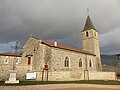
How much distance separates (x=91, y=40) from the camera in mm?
44188

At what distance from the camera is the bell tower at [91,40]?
43237 millimetres

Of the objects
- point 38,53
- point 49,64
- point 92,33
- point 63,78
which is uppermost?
point 92,33

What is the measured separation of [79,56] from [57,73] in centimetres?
1210

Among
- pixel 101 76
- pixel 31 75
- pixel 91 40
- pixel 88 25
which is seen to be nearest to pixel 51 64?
pixel 31 75

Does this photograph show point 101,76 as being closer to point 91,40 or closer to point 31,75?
point 31,75

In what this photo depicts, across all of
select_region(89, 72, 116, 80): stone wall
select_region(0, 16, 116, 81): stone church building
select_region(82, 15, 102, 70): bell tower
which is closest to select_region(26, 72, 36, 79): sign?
select_region(0, 16, 116, 81): stone church building

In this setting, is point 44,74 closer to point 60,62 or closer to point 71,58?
point 60,62

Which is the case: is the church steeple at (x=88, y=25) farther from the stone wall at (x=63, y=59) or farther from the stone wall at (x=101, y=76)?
the stone wall at (x=101, y=76)

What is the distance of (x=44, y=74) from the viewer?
2353cm

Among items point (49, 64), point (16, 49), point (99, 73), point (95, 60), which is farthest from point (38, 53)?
point (95, 60)

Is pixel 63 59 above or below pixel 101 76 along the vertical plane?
above

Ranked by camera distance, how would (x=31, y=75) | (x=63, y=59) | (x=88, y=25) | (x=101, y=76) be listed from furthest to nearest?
1. (x=88, y=25)
2. (x=63, y=59)
3. (x=101, y=76)
4. (x=31, y=75)

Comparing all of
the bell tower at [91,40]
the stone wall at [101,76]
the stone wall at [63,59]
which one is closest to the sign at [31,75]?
the stone wall at [63,59]

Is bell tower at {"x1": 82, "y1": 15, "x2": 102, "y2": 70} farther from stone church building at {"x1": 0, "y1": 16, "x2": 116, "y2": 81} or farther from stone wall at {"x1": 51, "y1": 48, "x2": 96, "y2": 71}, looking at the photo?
stone wall at {"x1": 51, "y1": 48, "x2": 96, "y2": 71}
